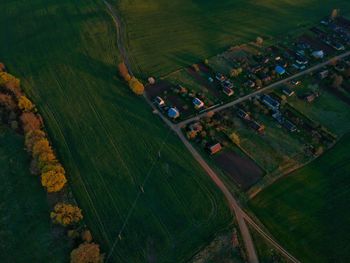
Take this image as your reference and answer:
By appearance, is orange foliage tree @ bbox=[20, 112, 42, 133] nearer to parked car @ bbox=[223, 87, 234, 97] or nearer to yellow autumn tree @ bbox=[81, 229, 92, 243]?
yellow autumn tree @ bbox=[81, 229, 92, 243]

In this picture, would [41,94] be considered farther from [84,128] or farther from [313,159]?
[313,159]

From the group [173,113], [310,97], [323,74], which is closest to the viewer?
[173,113]

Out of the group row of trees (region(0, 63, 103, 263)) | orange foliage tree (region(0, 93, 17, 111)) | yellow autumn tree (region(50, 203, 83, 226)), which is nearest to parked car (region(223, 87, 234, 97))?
row of trees (region(0, 63, 103, 263))

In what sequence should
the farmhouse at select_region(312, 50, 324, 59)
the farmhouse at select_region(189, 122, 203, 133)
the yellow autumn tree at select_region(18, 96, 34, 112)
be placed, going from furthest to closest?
the farmhouse at select_region(312, 50, 324, 59)
the yellow autumn tree at select_region(18, 96, 34, 112)
the farmhouse at select_region(189, 122, 203, 133)

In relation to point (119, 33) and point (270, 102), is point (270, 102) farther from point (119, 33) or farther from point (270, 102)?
point (119, 33)

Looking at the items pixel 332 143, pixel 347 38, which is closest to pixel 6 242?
pixel 332 143

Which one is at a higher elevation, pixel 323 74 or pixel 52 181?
pixel 323 74

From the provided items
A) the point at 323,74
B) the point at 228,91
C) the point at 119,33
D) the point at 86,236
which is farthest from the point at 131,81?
the point at 323,74
